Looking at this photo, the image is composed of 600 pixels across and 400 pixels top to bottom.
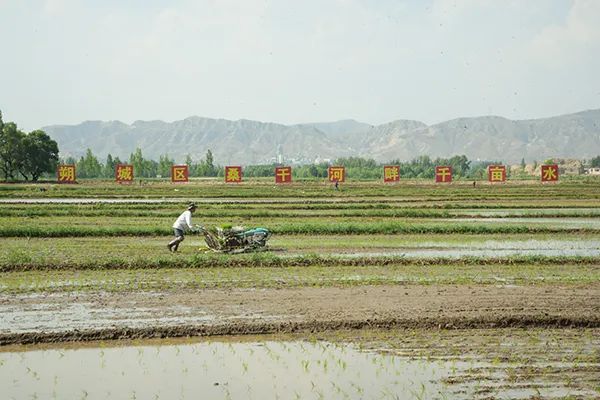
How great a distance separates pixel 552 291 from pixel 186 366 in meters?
8.96

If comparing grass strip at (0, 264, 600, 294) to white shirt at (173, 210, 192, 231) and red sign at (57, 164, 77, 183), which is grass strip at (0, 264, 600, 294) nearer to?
white shirt at (173, 210, 192, 231)

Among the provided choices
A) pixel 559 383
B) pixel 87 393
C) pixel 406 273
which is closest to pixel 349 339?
pixel 559 383

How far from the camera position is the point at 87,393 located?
9.94m

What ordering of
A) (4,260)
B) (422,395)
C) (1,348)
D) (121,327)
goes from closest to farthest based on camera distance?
(422,395) → (1,348) → (121,327) → (4,260)

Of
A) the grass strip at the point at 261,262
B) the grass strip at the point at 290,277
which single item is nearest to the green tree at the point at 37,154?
the grass strip at the point at 261,262

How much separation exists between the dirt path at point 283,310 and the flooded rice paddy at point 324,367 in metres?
0.49

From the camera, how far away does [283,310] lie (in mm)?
14578

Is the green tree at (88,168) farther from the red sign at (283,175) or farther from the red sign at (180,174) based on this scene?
the red sign at (283,175)

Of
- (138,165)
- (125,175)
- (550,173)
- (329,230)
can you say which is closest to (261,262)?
(329,230)

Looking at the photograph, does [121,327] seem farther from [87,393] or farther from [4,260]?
[4,260]

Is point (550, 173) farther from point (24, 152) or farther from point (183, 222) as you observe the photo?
point (183, 222)

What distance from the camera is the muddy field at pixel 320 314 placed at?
409 inches

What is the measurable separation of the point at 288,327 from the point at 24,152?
286 ft

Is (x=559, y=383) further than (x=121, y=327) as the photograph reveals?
No
